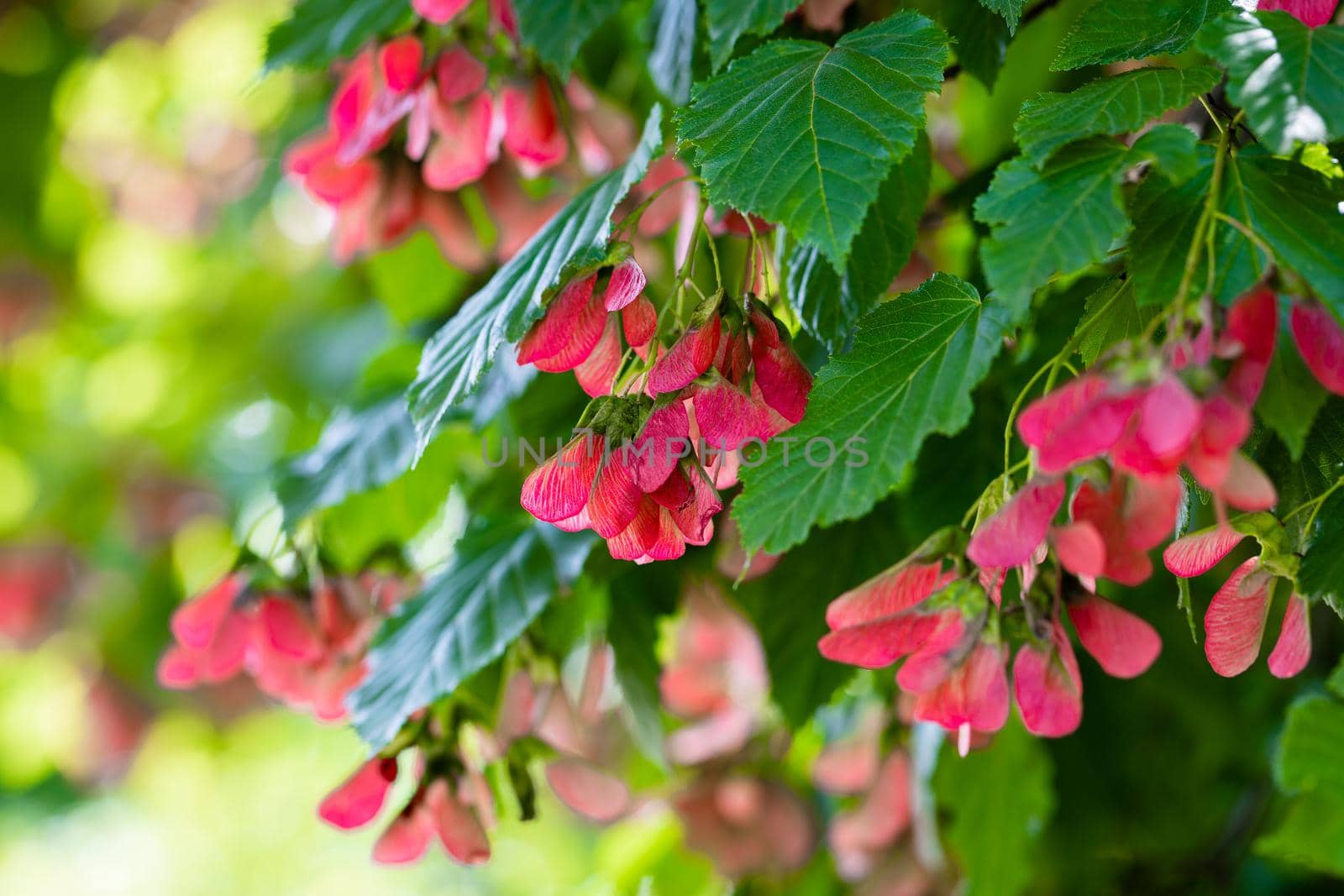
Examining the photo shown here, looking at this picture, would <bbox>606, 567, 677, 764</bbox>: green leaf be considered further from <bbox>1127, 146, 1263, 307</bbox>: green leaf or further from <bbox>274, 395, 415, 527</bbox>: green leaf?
<bbox>1127, 146, 1263, 307</bbox>: green leaf

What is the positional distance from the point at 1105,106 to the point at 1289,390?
0.10 m

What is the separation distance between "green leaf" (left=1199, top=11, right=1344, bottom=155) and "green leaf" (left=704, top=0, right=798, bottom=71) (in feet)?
0.50

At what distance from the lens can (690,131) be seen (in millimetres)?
418

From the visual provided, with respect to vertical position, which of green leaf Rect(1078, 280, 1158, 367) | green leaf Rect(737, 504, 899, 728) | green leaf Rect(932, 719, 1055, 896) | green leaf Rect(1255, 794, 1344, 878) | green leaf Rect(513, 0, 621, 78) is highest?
green leaf Rect(513, 0, 621, 78)

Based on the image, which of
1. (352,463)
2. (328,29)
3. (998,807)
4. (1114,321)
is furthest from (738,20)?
(998,807)

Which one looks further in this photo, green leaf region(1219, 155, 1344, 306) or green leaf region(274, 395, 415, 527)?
green leaf region(274, 395, 415, 527)

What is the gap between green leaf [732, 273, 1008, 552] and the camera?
36 cm

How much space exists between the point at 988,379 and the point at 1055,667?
0.27m

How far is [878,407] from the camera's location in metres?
0.38

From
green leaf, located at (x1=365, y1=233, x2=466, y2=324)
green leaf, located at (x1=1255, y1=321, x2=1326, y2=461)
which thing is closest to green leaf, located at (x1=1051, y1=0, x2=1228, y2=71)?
green leaf, located at (x1=1255, y1=321, x2=1326, y2=461)

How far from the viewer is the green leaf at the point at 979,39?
54 centimetres

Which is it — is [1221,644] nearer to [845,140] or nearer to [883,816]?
[845,140]

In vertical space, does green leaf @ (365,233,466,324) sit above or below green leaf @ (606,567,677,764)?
above

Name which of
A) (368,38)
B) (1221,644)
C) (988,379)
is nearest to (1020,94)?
(988,379)
